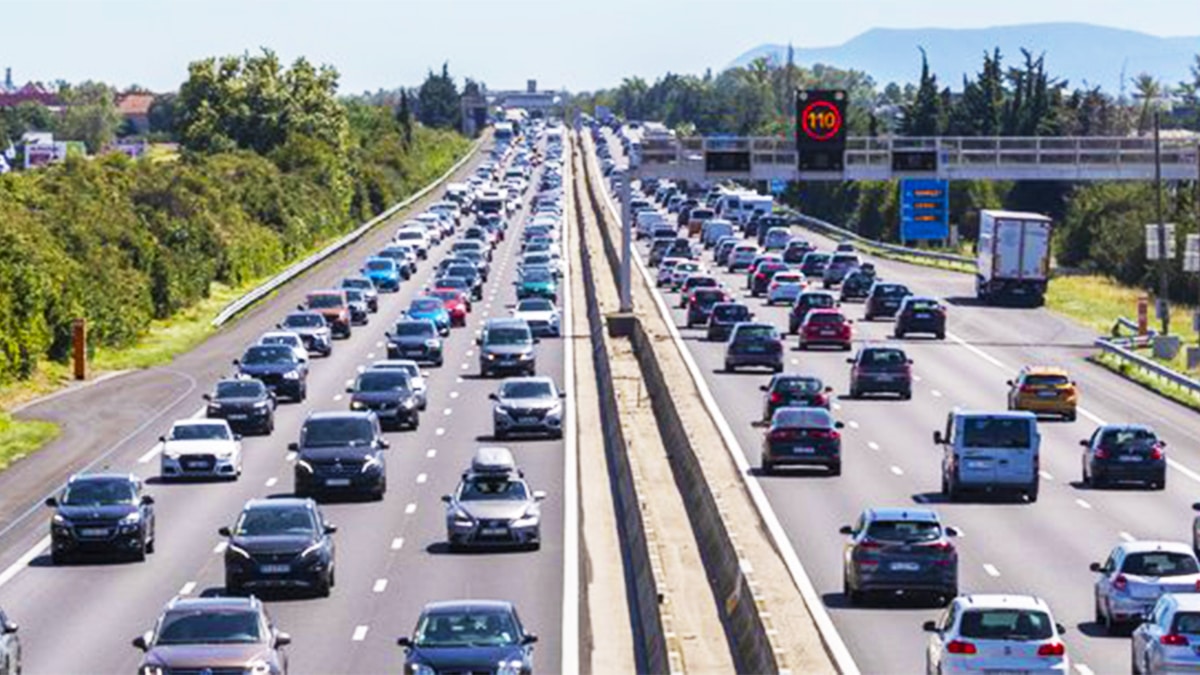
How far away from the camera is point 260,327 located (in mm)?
94625

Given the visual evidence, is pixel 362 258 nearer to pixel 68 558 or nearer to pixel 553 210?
pixel 553 210

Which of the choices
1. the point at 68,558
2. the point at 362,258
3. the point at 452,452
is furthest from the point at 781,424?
the point at 362,258

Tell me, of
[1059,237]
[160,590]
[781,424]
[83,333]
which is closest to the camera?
[160,590]

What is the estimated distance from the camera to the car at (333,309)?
3637 inches

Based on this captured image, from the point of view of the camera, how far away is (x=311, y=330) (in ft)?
280

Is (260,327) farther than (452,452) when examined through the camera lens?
Yes

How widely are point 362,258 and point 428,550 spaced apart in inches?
3608

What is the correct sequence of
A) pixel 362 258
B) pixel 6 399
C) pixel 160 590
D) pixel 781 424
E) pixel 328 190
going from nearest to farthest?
pixel 160 590
pixel 781 424
pixel 6 399
pixel 362 258
pixel 328 190

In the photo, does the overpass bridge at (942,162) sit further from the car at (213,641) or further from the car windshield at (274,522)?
the car at (213,641)

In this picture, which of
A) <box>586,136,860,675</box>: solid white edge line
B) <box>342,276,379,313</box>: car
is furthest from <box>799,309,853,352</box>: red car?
<box>342,276,379,313</box>: car

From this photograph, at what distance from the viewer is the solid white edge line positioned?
34.0 meters

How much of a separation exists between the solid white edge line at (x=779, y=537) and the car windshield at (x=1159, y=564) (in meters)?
3.73

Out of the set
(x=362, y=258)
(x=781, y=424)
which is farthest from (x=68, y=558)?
(x=362, y=258)

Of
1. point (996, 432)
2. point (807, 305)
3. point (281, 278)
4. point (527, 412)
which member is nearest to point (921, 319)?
point (807, 305)
